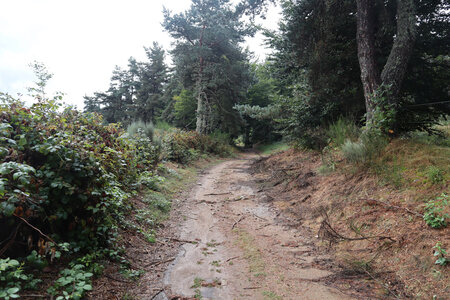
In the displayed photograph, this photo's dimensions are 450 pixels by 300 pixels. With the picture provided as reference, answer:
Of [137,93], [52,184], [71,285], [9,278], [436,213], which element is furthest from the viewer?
[137,93]

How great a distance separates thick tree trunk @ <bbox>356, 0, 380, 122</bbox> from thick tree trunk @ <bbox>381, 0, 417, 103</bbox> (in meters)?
0.35

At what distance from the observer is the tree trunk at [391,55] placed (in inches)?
209

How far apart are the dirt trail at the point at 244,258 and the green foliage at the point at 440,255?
1.07m

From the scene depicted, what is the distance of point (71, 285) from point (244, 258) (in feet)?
6.97

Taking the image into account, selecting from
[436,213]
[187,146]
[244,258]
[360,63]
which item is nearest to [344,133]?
[360,63]

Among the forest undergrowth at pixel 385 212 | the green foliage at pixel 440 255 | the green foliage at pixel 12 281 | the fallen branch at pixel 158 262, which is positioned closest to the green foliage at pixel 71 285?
the green foliage at pixel 12 281

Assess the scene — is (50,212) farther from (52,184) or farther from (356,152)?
(356,152)

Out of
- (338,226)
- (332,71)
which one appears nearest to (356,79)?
(332,71)

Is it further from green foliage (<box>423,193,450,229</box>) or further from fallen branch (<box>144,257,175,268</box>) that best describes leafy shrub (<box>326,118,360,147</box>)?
fallen branch (<box>144,257,175,268</box>)

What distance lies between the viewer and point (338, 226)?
13.2 ft

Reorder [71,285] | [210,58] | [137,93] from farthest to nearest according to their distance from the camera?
1. [137,93]
2. [210,58]
3. [71,285]

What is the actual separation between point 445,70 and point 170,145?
33.4 ft

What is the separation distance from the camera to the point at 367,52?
595cm

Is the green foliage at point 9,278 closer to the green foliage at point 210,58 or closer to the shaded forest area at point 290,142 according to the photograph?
the shaded forest area at point 290,142
